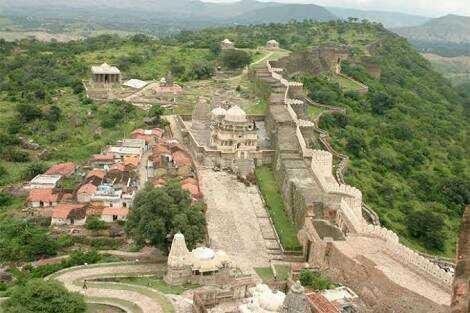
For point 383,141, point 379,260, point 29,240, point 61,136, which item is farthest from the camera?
point 383,141

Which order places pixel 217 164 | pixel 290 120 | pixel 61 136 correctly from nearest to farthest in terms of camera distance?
pixel 217 164 → pixel 290 120 → pixel 61 136

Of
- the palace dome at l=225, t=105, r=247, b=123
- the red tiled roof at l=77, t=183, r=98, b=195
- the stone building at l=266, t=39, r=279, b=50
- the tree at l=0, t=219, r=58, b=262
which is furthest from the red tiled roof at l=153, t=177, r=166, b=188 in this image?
the stone building at l=266, t=39, r=279, b=50

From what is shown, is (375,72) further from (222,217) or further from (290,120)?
(222,217)

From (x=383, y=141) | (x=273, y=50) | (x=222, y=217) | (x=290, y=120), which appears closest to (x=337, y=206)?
(x=222, y=217)

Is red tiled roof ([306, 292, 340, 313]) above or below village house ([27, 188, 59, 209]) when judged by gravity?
above

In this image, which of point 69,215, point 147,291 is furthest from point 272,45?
point 147,291

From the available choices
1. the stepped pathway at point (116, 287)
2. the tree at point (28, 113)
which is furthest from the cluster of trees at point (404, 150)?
the tree at point (28, 113)

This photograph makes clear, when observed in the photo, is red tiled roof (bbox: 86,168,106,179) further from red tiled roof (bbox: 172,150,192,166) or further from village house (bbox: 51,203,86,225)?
red tiled roof (bbox: 172,150,192,166)
